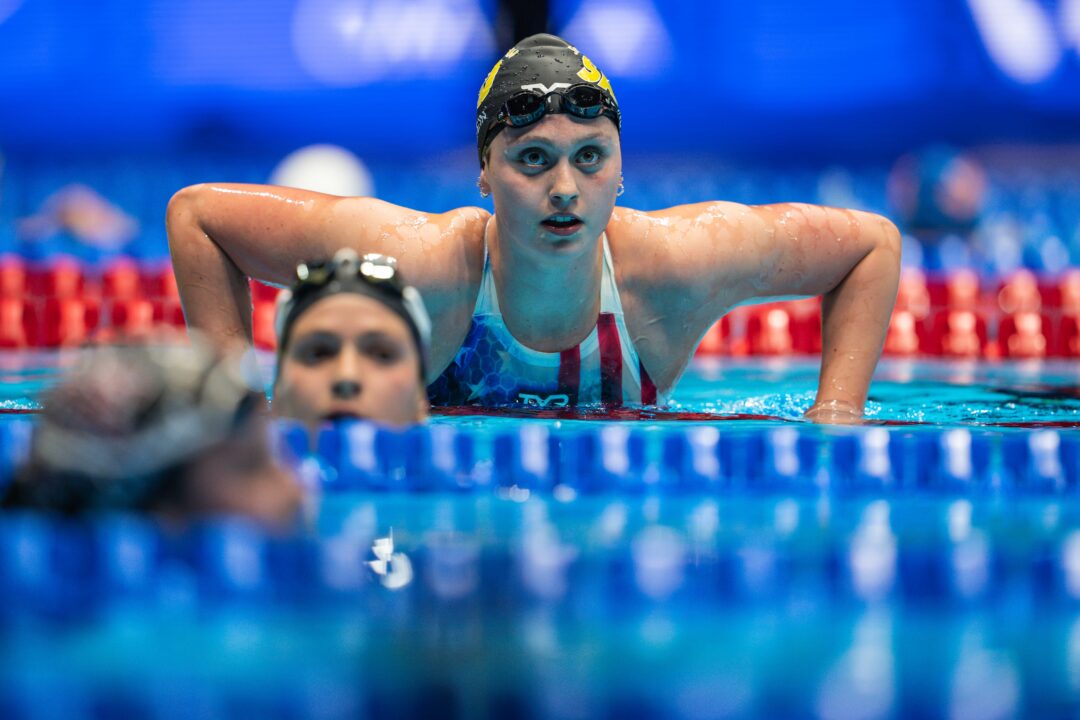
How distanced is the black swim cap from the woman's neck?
10.4 inches

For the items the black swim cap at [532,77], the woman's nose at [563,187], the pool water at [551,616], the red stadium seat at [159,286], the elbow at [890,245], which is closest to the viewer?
the pool water at [551,616]

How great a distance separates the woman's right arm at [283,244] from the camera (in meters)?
2.69

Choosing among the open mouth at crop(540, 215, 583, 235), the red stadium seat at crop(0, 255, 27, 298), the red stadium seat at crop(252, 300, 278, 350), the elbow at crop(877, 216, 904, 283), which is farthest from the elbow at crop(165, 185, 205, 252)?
Answer: the red stadium seat at crop(0, 255, 27, 298)

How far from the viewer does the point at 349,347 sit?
1.97 meters

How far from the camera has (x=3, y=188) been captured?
11.2 meters

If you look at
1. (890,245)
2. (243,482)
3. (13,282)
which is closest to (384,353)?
(243,482)

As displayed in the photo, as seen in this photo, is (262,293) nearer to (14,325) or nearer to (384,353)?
(14,325)

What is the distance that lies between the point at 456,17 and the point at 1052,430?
30.7 feet

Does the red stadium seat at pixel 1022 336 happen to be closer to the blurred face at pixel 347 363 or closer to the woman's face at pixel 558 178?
the woman's face at pixel 558 178

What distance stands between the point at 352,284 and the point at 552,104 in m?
0.80

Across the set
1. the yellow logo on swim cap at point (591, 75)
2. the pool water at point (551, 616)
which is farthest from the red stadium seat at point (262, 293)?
the pool water at point (551, 616)

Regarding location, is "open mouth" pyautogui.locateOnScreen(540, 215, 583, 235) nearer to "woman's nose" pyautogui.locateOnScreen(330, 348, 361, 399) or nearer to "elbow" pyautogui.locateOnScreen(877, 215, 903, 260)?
"woman's nose" pyautogui.locateOnScreen(330, 348, 361, 399)

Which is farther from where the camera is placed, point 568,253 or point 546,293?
point 546,293

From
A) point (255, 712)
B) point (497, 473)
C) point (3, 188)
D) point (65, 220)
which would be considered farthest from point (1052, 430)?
point (3, 188)
